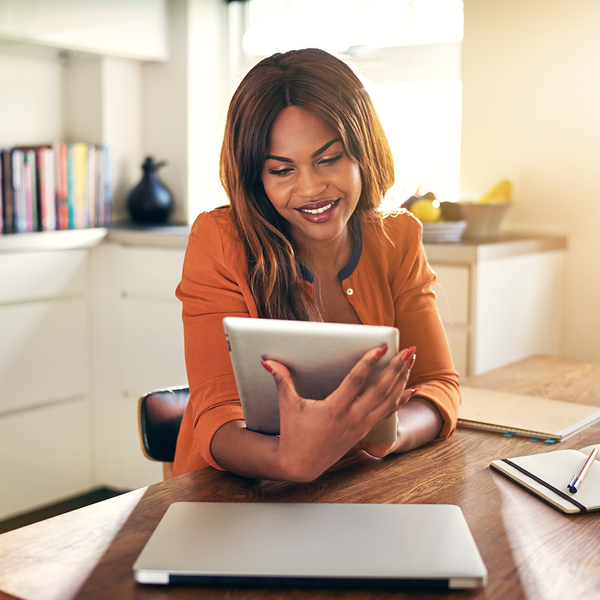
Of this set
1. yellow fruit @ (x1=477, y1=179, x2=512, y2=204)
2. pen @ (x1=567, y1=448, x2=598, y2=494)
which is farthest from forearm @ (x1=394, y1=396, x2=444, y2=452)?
yellow fruit @ (x1=477, y1=179, x2=512, y2=204)

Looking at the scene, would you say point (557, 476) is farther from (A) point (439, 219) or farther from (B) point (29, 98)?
(B) point (29, 98)

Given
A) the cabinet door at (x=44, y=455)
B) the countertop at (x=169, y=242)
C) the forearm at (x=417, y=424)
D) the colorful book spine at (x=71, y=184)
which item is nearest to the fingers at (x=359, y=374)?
the forearm at (x=417, y=424)

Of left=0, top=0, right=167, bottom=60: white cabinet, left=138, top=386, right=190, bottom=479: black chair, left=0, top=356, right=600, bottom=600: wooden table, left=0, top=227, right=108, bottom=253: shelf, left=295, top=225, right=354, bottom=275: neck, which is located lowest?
left=138, top=386, right=190, bottom=479: black chair

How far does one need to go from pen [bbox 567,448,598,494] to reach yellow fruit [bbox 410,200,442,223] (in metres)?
1.37

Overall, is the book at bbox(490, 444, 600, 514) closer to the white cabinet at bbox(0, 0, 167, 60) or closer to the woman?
the woman

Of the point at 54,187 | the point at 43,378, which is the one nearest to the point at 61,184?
the point at 54,187

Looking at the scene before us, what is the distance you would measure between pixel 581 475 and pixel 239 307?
0.54m

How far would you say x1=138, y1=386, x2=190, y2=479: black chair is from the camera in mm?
1242

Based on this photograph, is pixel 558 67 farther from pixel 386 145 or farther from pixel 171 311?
pixel 171 311

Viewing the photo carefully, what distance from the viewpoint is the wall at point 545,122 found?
90.7 inches

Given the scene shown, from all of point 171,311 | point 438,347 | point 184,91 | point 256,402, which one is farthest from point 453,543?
point 184,91

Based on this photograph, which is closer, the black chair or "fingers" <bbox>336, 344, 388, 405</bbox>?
"fingers" <bbox>336, 344, 388, 405</bbox>

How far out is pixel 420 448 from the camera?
3.43 feet

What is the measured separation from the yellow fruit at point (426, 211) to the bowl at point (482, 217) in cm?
13
